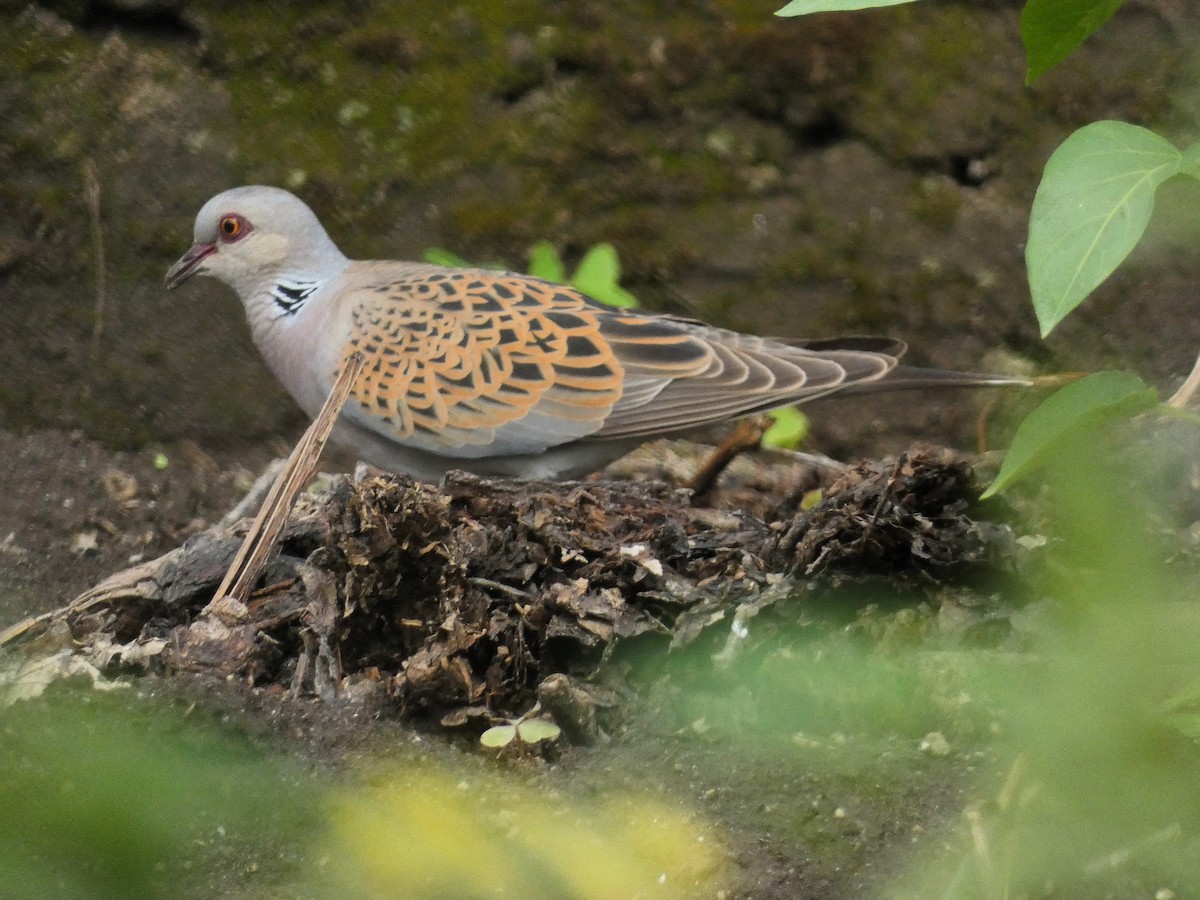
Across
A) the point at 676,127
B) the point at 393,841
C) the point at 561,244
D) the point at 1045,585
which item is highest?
the point at 1045,585

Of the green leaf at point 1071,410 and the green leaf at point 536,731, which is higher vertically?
the green leaf at point 1071,410

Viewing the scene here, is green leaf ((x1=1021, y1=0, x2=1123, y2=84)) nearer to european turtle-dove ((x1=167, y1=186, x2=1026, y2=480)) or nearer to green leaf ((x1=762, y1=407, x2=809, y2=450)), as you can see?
european turtle-dove ((x1=167, y1=186, x2=1026, y2=480))

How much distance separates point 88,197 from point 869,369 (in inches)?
93.9

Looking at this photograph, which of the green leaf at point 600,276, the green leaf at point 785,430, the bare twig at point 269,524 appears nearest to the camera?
the bare twig at point 269,524

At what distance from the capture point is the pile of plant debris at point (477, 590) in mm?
2031

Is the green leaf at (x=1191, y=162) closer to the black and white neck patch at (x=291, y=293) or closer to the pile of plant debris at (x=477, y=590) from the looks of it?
the pile of plant debris at (x=477, y=590)

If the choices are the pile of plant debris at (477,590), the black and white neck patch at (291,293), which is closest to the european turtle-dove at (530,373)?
the black and white neck patch at (291,293)

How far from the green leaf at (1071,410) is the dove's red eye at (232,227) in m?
2.96

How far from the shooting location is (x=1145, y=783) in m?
0.63

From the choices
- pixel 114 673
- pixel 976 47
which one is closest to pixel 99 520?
pixel 114 673

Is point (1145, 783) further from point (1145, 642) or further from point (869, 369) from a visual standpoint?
point (869, 369)

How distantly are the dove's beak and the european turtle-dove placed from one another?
393mm

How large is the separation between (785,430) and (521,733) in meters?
2.36

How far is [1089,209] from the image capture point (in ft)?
3.93
